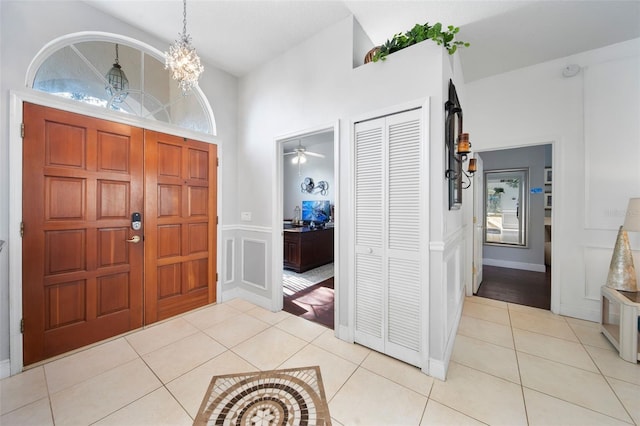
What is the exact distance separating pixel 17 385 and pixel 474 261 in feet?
16.5

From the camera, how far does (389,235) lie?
2115 millimetres

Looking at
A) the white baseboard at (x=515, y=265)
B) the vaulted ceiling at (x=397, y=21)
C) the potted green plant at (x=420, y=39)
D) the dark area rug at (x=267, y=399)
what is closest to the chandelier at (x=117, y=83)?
the vaulted ceiling at (x=397, y=21)

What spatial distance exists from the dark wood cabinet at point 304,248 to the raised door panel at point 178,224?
1774 millimetres

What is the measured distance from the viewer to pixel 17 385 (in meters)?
1.75

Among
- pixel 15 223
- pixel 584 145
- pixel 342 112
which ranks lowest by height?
pixel 15 223

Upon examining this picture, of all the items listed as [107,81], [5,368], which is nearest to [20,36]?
[107,81]

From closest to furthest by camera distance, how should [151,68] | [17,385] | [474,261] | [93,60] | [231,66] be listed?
[17,385]
[93,60]
[151,68]
[231,66]
[474,261]

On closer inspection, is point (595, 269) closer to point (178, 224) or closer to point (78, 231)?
point (178, 224)

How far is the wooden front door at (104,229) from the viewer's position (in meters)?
1.98

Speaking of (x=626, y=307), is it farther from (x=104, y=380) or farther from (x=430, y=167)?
(x=104, y=380)

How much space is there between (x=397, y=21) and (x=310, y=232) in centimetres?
352

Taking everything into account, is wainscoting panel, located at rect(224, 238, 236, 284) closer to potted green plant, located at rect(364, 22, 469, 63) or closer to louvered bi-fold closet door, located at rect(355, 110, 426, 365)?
louvered bi-fold closet door, located at rect(355, 110, 426, 365)

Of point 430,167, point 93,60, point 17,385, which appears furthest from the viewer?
point 93,60

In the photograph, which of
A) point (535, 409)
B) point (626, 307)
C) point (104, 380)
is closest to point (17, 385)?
point (104, 380)
